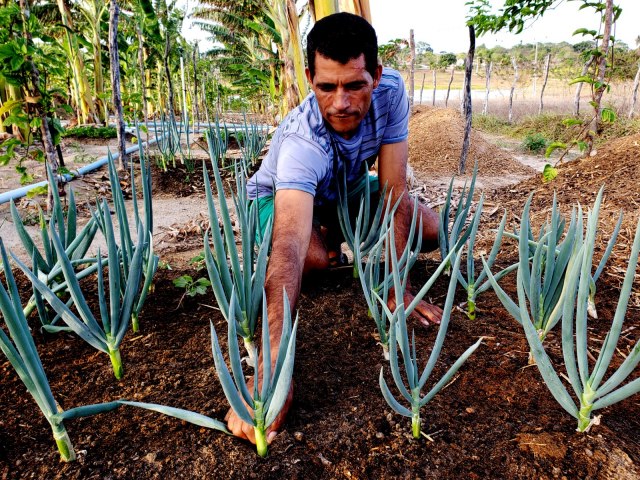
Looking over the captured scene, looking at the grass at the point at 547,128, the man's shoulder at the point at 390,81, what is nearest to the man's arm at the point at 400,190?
the man's shoulder at the point at 390,81

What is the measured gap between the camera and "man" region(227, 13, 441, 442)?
1.17m

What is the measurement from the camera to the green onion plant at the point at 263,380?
65cm

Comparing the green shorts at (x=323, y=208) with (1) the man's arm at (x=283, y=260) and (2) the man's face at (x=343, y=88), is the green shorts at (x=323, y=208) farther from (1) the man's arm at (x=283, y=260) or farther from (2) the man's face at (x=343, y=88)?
(1) the man's arm at (x=283, y=260)

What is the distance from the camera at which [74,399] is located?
0.94 metres

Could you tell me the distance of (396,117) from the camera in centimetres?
173

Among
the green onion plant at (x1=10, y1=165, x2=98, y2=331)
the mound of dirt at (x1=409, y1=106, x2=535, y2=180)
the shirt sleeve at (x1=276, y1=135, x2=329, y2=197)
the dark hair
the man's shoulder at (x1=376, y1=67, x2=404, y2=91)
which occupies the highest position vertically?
the dark hair

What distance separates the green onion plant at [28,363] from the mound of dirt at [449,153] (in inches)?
196

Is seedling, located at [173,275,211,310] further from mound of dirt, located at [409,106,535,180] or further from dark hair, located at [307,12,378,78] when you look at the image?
mound of dirt, located at [409,106,535,180]

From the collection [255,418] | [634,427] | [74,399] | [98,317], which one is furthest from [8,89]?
[634,427]

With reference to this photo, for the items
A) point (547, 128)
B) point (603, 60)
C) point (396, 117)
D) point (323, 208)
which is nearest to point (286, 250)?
point (323, 208)

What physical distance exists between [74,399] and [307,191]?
81 cm

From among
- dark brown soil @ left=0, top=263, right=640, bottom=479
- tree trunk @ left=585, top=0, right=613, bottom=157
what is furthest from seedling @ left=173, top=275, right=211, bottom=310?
tree trunk @ left=585, top=0, right=613, bottom=157

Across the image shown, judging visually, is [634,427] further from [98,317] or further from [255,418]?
[98,317]

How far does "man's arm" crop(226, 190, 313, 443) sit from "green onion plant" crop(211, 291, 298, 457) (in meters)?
0.09
